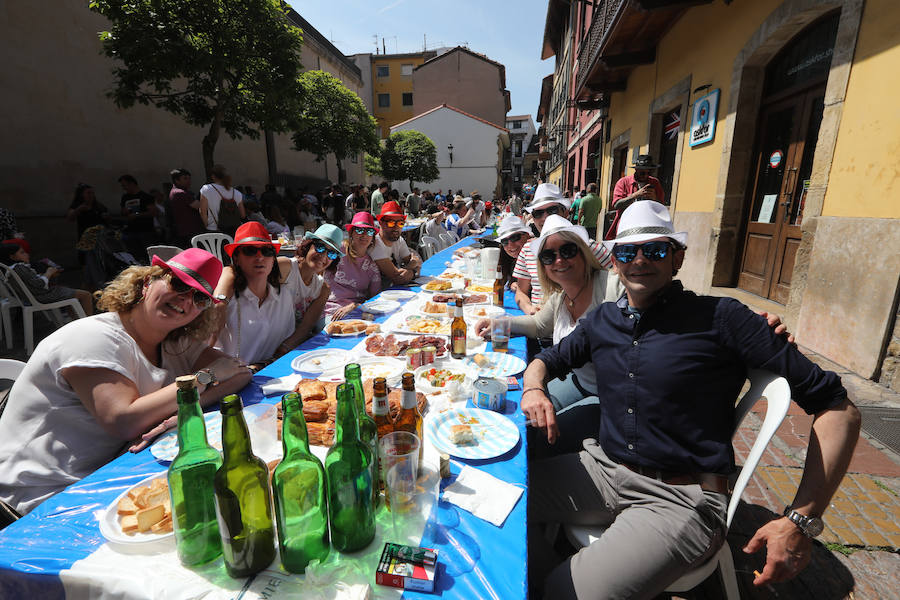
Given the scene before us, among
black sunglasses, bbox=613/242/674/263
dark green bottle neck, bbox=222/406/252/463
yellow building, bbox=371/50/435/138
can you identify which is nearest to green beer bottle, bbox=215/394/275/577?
dark green bottle neck, bbox=222/406/252/463

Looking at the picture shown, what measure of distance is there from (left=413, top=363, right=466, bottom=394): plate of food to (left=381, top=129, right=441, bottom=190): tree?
2801 cm

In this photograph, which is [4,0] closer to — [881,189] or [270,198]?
[270,198]

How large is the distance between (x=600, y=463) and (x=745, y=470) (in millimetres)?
563

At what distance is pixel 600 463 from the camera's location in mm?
1901

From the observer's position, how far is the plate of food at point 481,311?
3355mm

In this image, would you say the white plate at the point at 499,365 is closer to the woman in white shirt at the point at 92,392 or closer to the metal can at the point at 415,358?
the metal can at the point at 415,358

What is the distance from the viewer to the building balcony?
23.5 feet

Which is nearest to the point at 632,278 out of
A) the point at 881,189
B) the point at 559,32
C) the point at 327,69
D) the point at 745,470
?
the point at 745,470

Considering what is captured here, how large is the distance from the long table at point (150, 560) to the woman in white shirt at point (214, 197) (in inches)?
291

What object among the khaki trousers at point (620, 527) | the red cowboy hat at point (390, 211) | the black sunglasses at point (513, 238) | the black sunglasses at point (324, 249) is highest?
the red cowboy hat at point (390, 211)

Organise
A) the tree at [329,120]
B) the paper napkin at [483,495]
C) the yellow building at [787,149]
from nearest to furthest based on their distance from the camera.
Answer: the paper napkin at [483,495] → the yellow building at [787,149] → the tree at [329,120]

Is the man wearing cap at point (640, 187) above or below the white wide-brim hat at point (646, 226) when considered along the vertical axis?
above

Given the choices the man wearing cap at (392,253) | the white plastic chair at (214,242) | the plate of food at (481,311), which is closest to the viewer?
the plate of food at (481,311)

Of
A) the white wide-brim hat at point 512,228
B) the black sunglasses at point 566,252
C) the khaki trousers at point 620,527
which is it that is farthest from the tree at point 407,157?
the khaki trousers at point 620,527
